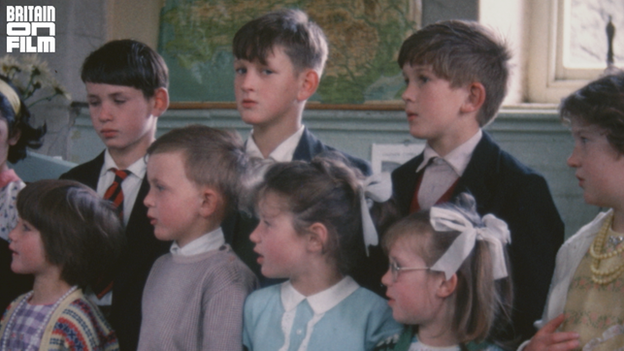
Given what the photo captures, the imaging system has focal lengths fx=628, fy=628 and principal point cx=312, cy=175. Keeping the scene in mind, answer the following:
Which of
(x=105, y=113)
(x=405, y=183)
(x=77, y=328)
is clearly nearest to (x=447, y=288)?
(x=405, y=183)

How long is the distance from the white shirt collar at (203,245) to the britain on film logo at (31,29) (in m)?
2.47

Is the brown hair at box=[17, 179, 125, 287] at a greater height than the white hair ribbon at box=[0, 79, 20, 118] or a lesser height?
lesser

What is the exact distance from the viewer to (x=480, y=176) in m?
1.89

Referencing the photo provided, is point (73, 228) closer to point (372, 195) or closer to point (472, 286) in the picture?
point (372, 195)

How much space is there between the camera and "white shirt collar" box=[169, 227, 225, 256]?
6.58 feet

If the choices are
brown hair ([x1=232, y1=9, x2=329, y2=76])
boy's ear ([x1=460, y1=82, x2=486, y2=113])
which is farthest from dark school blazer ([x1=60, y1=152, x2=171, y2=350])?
boy's ear ([x1=460, y1=82, x2=486, y2=113])

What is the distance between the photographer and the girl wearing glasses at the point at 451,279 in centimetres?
163

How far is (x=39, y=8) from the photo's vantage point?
400 cm

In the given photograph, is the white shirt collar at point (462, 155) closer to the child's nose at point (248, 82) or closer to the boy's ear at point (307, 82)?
the boy's ear at point (307, 82)

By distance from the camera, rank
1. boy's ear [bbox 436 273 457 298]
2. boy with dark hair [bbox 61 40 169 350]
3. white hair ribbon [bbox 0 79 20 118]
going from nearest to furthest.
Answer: boy's ear [bbox 436 273 457 298]
boy with dark hair [bbox 61 40 169 350]
white hair ribbon [bbox 0 79 20 118]

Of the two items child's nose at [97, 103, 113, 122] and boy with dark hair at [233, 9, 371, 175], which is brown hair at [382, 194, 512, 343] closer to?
boy with dark hair at [233, 9, 371, 175]

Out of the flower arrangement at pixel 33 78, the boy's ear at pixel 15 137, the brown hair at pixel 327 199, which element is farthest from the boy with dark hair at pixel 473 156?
the flower arrangement at pixel 33 78

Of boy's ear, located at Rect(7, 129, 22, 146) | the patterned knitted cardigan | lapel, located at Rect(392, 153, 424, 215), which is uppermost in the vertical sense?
boy's ear, located at Rect(7, 129, 22, 146)

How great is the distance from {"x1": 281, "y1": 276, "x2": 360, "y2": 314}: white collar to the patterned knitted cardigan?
2.35ft
